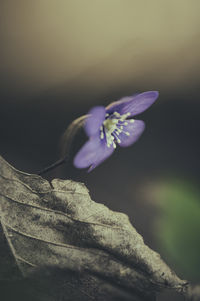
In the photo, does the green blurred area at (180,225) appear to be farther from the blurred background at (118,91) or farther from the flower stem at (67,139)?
the flower stem at (67,139)

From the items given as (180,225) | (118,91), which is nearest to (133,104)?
(118,91)

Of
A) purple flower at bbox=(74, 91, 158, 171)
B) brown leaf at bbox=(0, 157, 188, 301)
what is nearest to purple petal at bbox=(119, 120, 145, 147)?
purple flower at bbox=(74, 91, 158, 171)

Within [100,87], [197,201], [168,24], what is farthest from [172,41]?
[197,201]

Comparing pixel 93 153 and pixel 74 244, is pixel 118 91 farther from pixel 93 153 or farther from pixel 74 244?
pixel 74 244

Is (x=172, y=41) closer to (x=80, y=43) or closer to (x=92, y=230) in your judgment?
(x=80, y=43)

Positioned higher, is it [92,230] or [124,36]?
[124,36]

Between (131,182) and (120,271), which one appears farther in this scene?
(131,182)

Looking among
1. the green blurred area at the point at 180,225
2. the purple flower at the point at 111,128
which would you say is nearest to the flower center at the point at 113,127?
the purple flower at the point at 111,128
